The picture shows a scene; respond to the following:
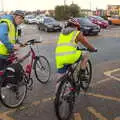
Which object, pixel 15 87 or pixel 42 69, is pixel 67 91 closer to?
pixel 15 87

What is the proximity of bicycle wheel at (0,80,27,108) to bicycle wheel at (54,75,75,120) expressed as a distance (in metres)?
1.21

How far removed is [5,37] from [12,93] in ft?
3.61

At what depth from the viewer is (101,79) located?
29.8 ft

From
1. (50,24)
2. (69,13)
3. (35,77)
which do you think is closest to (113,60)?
(35,77)

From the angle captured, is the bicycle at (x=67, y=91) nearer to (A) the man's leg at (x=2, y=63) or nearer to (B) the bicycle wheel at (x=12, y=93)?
(B) the bicycle wheel at (x=12, y=93)

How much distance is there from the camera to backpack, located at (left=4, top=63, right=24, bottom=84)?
6559 millimetres

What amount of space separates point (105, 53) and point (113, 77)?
5557 mm

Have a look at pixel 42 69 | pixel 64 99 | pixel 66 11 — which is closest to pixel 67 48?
pixel 64 99

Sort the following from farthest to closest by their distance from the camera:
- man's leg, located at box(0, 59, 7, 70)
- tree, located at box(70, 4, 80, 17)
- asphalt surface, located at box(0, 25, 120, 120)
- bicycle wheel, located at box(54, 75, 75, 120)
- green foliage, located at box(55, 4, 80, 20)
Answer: green foliage, located at box(55, 4, 80, 20)
tree, located at box(70, 4, 80, 17)
man's leg, located at box(0, 59, 7, 70)
asphalt surface, located at box(0, 25, 120, 120)
bicycle wheel, located at box(54, 75, 75, 120)

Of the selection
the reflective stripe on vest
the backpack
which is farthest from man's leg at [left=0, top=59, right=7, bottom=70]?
the reflective stripe on vest

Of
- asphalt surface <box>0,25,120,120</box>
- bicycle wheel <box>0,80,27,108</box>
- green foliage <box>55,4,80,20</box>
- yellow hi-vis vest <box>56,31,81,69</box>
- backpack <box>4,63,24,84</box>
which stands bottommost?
green foliage <box>55,4,80,20</box>

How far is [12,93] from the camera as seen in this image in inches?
268

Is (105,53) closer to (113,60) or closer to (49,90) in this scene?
(113,60)

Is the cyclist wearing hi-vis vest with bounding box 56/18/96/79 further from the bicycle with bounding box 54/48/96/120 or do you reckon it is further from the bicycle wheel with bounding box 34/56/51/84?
the bicycle wheel with bounding box 34/56/51/84
